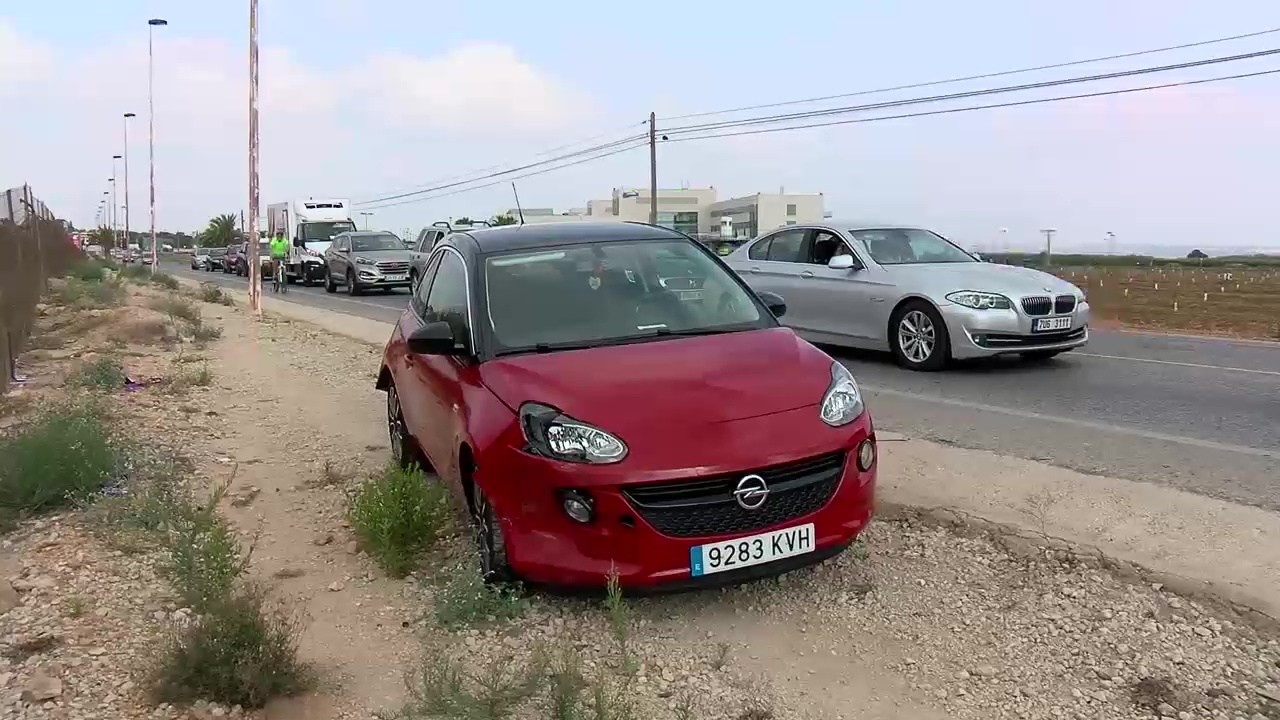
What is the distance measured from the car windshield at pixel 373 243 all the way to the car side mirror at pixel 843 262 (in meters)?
20.5

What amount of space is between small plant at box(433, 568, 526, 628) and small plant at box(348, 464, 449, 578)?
0.50 metres

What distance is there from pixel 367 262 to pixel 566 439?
82.9 ft

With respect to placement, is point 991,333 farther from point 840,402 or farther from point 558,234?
point 840,402

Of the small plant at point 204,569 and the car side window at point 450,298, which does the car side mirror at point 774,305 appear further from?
the small plant at point 204,569

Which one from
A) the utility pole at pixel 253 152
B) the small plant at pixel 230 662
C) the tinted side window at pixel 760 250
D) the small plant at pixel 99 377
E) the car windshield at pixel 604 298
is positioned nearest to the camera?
the small plant at pixel 230 662

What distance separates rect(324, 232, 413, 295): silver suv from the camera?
27625 mm

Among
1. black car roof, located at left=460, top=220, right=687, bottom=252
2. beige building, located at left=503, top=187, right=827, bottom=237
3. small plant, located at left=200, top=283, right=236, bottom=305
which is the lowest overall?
small plant, located at left=200, top=283, right=236, bottom=305

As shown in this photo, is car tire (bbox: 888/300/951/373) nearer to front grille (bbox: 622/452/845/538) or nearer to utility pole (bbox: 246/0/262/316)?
front grille (bbox: 622/452/845/538)

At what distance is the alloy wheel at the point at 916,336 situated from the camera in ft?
33.1

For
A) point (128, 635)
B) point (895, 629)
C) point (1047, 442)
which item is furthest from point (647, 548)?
point (1047, 442)

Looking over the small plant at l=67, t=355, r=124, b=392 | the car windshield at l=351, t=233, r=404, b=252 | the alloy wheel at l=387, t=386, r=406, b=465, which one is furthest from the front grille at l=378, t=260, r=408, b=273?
the alloy wheel at l=387, t=386, r=406, b=465

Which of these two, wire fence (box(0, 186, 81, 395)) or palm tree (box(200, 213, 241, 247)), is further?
palm tree (box(200, 213, 241, 247))

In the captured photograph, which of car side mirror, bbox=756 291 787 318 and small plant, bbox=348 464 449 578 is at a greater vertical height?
car side mirror, bbox=756 291 787 318

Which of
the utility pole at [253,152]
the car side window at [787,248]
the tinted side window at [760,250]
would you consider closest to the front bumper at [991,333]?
the car side window at [787,248]
